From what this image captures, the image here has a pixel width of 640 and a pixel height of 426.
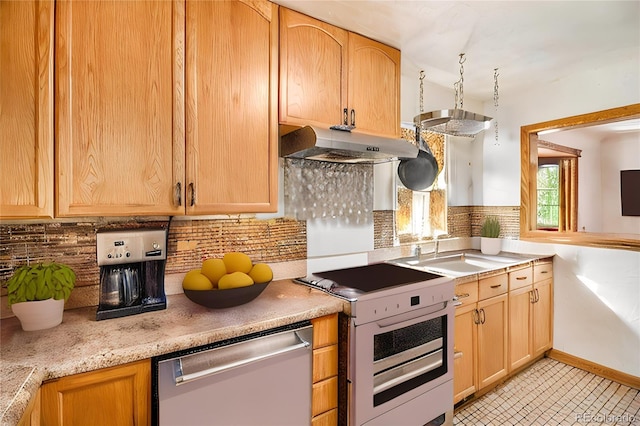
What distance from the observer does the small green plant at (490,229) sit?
3.08m

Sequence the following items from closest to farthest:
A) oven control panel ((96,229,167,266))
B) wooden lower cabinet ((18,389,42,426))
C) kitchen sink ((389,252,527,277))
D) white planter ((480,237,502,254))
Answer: wooden lower cabinet ((18,389,42,426))
oven control panel ((96,229,167,266))
kitchen sink ((389,252,527,277))
white planter ((480,237,502,254))

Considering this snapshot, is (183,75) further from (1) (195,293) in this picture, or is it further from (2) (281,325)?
(2) (281,325)

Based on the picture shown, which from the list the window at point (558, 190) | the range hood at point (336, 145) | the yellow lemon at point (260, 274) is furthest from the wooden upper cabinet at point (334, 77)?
the window at point (558, 190)

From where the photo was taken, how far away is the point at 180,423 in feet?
3.80

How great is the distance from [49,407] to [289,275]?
1246 mm

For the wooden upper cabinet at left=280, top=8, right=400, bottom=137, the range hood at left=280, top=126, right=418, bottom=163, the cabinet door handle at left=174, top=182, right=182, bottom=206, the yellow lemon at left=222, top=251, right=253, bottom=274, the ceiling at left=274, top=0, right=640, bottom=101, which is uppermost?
the ceiling at left=274, top=0, right=640, bottom=101

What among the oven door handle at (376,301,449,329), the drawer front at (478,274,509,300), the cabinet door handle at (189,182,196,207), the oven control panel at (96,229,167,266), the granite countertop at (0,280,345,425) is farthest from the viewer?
the drawer front at (478,274,509,300)

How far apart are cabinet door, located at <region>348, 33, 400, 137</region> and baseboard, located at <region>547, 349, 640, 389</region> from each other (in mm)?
2372

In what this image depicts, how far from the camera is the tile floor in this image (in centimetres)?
214

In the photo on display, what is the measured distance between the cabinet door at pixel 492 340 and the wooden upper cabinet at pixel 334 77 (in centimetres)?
134


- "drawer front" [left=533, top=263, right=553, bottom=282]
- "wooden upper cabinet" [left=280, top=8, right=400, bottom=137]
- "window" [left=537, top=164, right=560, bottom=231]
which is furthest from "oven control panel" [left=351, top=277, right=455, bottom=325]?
"window" [left=537, top=164, right=560, bottom=231]

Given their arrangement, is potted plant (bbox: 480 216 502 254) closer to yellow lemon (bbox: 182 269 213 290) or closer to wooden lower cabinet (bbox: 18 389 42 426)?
yellow lemon (bbox: 182 269 213 290)

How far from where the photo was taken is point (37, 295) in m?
1.22
